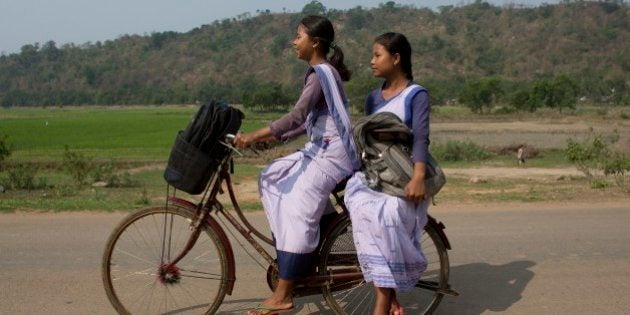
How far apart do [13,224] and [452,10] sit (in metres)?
135

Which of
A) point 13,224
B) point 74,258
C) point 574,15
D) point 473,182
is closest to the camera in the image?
point 74,258

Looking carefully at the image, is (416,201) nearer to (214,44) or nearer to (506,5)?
(214,44)

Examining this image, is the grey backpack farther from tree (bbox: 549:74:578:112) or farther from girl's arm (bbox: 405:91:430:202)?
tree (bbox: 549:74:578:112)

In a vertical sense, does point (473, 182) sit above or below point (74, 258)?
below

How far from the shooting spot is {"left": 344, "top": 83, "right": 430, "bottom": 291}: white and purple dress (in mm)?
3551

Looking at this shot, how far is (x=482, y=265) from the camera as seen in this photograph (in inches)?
204

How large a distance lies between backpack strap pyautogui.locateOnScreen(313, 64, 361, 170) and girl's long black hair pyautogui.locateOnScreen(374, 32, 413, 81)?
0.32 meters

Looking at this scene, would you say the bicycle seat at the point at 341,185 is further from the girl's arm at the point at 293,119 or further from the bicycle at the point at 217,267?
the girl's arm at the point at 293,119

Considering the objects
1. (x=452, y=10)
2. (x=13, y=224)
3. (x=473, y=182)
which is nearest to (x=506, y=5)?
(x=452, y=10)

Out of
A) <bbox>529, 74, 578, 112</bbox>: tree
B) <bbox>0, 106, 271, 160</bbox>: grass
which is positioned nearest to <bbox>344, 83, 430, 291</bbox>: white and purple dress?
<bbox>0, 106, 271, 160</bbox>: grass

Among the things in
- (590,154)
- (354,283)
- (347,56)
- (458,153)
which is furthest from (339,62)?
(347,56)

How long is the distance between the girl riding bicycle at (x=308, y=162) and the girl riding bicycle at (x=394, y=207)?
0.55ft

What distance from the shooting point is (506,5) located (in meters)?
131

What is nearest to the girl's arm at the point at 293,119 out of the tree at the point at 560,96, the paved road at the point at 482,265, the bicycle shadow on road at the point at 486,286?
the paved road at the point at 482,265
